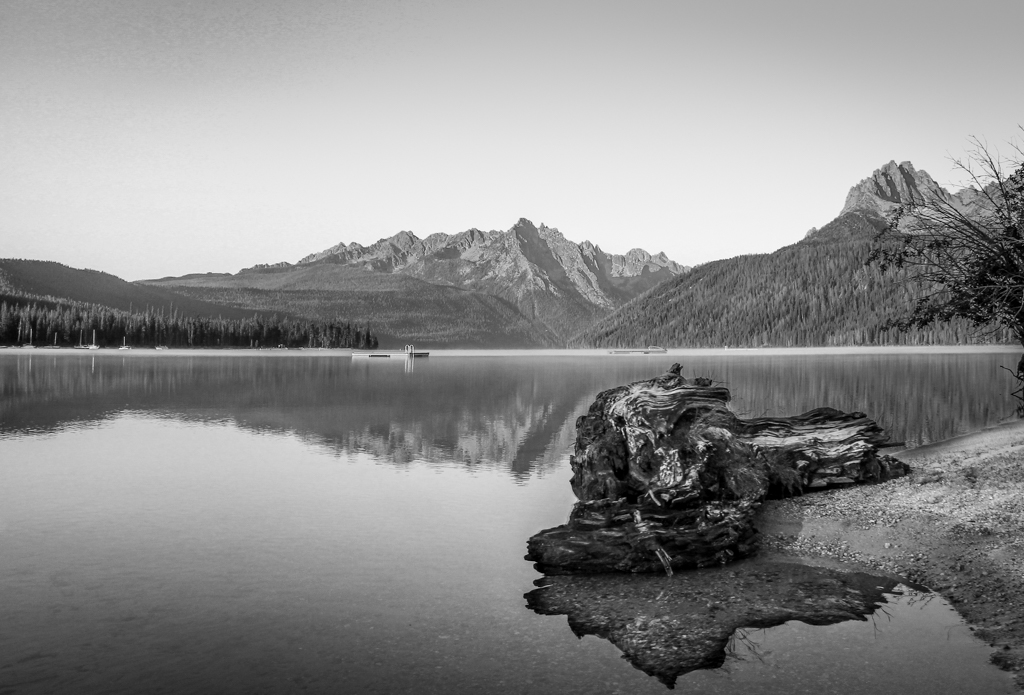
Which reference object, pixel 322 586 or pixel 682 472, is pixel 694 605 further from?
pixel 322 586

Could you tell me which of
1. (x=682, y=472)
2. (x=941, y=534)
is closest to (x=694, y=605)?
(x=682, y=472)

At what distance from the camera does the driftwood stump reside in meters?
12.2

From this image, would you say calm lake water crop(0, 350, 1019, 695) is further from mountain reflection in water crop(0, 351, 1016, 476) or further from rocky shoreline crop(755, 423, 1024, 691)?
rocky shoreline crop(755, 423, 1024, 691)

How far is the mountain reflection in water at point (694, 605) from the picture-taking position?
8906 mm

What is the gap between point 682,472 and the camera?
49.7ft

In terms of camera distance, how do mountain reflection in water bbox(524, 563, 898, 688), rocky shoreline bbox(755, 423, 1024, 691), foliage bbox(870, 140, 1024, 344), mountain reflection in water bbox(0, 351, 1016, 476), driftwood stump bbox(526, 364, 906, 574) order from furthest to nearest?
mountain reflection in water bbox(0, 351, 1016, 476) < foliage bbox(870, 140, 1024, 344) < driftwood stump bbox(526, 364, 906, 574) < rocky shoreline bbox(755, 423, 1024, 691) < mountain reflection in water bbox(524, 563, 898, 688)

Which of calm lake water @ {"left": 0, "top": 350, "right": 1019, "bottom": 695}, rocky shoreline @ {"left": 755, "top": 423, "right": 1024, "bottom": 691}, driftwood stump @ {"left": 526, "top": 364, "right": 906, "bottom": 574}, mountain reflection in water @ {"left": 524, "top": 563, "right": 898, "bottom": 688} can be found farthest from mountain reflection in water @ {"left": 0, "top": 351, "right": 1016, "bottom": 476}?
mountain reflection in water @ {"left": 524, "top": 563, "right": 898, "bottom": 688}

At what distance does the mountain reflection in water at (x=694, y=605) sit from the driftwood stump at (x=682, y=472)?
565 millimetres

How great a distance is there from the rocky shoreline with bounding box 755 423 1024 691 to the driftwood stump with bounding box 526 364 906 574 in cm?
72

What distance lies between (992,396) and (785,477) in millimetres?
35534

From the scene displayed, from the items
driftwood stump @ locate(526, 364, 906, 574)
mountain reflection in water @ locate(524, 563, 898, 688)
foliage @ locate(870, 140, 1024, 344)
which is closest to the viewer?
mountain reflection in water @ locate(524, 563, 898, 688)

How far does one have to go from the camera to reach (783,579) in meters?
11.3

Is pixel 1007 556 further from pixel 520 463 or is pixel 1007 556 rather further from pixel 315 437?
pixel 315 437

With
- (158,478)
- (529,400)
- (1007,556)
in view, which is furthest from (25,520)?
(529,400)
